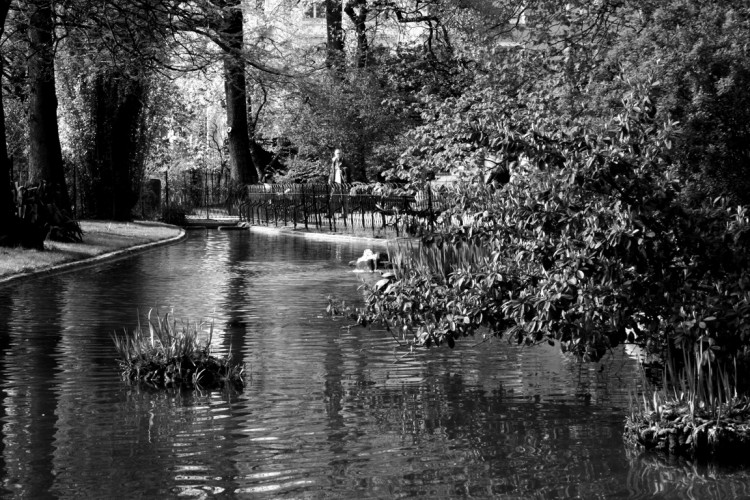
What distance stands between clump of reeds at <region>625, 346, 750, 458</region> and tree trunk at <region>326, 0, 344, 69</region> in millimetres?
38537

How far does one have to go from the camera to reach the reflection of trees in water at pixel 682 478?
248 inches

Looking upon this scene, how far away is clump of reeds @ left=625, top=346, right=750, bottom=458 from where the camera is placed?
23.0ft

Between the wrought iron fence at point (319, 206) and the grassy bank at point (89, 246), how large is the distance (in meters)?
5.48

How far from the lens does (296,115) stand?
47.0 meters

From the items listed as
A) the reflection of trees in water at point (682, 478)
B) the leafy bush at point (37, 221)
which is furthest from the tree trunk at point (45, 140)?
the reflection of trees in water at point (682, 478)

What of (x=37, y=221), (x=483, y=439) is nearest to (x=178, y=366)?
(x=483, y=439)

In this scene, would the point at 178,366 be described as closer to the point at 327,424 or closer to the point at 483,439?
the point at 327,424

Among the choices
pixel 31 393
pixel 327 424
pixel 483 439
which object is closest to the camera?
pixel 483 439

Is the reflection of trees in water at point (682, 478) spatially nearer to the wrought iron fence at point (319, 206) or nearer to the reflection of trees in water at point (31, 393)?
the reflection of trees in water at point (31, 393)

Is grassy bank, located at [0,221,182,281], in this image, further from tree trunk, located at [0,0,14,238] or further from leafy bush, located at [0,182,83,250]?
tree trunk, located at [0,0,14,238]

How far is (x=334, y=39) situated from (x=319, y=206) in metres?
10.9

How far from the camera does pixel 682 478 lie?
6.64 m

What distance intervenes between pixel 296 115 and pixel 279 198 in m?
6.34

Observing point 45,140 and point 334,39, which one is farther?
point 334,39
